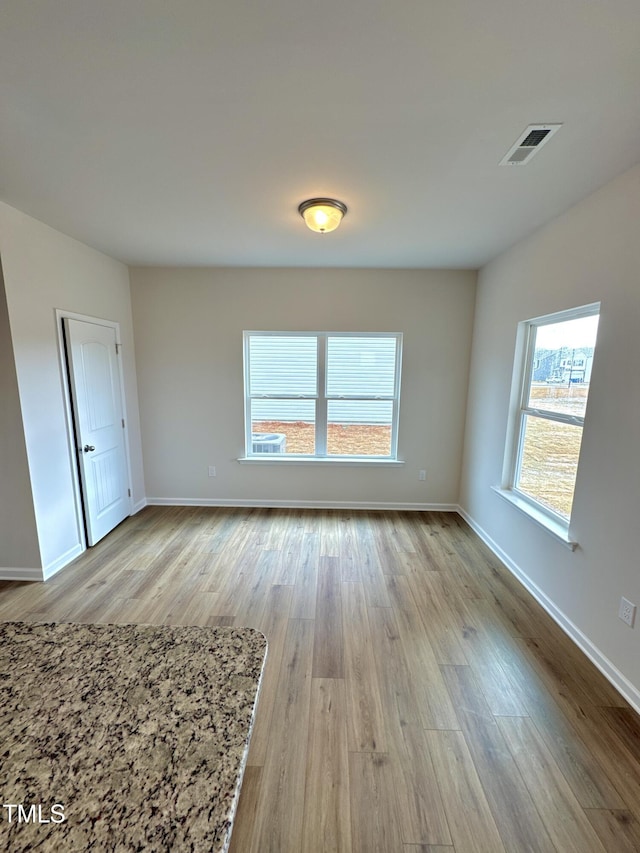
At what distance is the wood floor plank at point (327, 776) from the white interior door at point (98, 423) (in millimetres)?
2561

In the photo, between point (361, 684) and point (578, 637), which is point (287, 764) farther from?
point (578, 637)

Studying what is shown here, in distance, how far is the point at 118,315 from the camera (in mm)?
3543

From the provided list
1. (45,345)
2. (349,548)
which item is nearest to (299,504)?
(349,548)

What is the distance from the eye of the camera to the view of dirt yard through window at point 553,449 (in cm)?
227

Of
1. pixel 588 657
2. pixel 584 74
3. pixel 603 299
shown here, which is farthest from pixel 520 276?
pixel 588 657

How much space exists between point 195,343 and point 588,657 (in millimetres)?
4093

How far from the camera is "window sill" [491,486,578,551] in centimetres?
219

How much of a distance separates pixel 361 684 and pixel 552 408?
220 centimetres

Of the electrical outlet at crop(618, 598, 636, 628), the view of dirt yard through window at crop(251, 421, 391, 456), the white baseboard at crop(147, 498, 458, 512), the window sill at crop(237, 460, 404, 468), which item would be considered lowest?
the white baseboard at crop(147, 498, 458, 512)

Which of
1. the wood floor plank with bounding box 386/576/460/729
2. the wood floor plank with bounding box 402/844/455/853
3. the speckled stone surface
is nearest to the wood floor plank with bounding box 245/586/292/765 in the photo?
the wood floor plank with bounding box 402/844/455/853

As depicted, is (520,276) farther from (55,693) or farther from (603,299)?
(55,693)

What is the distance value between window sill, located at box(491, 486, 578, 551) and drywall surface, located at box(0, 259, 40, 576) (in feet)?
12.1

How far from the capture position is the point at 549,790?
1351 millimetres

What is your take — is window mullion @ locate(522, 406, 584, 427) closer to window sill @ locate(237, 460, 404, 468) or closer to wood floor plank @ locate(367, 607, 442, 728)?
window sill @ locate(237, 460, 404, 468)
